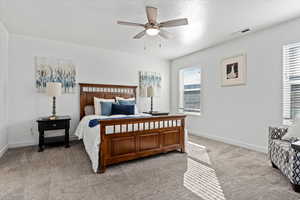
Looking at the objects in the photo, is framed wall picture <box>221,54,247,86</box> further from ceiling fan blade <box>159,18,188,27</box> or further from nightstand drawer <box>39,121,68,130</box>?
nightstand drawer <box>39,121,68,130</box>

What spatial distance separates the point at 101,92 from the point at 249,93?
12.8 ft

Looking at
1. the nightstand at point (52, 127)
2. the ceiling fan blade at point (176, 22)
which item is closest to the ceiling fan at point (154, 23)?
the ceiling fan blade at point (176, 22)

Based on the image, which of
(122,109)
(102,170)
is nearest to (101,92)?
(122,109)

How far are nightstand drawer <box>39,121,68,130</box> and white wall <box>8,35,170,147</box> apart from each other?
0.64 metres

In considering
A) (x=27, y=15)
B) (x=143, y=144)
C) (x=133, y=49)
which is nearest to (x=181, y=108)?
(x=133, y=49)

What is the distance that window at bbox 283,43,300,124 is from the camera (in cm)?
304

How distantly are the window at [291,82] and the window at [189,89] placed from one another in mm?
2308

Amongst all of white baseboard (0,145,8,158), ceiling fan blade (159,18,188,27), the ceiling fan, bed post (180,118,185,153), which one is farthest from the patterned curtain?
white baseboard (0,145,8,158)

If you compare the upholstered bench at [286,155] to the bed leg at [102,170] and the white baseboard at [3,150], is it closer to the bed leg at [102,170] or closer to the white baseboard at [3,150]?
the bed leg at [102,170]

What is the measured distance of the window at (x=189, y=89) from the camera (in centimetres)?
529

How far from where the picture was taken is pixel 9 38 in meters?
3.72

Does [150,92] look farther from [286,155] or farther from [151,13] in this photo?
[286,155]

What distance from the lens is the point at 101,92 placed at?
4.75m

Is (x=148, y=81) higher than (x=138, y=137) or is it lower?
higher
